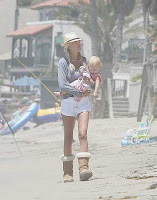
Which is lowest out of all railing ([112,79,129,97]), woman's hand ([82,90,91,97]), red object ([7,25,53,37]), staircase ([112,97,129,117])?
staircase ([112,97,129,117])

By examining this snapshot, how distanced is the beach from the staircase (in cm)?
522

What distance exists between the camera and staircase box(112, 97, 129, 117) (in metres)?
23.4

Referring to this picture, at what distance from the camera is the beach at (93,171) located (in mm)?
6672

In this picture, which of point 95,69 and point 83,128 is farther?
point 95,69

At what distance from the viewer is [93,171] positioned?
945 cm

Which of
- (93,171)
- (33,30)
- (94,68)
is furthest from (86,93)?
(33,30)

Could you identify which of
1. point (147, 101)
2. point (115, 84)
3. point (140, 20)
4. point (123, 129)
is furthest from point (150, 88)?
point (140, 20)

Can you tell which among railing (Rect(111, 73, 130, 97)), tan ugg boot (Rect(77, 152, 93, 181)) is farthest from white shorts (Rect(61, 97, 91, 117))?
railing (Rect(111, 73, 130, 97))

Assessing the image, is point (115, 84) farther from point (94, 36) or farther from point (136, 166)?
point (136, 166)

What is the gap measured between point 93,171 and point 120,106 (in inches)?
567

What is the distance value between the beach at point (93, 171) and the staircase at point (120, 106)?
17.1ft

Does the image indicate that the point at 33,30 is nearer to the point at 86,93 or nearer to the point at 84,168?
the point at 86,93

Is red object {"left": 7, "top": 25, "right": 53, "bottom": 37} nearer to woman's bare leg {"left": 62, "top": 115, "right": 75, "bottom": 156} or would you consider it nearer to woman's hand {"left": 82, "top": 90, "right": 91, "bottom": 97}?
woman's bare leg {"left": 62, "top": 115, "right": 75, "bottom": 156}

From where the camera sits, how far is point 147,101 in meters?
20.4
